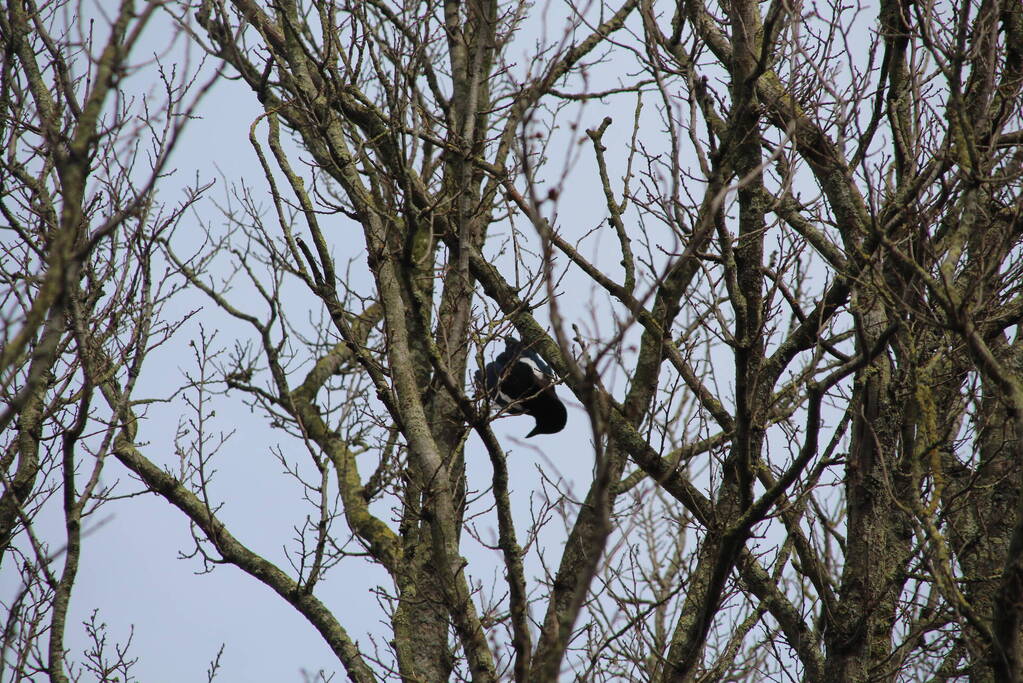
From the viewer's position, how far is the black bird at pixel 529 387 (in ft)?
14.9

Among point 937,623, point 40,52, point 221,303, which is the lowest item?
point 937,623

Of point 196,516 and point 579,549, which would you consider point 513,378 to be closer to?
point 579,549

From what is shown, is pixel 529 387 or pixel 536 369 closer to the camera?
pixel 529 387

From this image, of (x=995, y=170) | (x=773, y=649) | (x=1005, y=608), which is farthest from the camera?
(x=773, y=649)

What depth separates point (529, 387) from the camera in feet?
15.0

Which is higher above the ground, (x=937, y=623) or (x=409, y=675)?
(x=937, y=623)

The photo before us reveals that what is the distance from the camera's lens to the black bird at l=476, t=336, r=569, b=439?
4.55 metres

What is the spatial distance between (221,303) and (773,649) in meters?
4.46

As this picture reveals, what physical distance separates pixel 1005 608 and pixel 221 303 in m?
5.53

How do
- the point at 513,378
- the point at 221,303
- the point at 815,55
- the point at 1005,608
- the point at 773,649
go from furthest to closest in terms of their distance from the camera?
the point at 221,303
the point at 513,378
the point at 773,649
the point at 815,55
the point at 1005,608

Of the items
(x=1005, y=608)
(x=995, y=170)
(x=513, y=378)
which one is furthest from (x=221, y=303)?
(x=1005, y=608)

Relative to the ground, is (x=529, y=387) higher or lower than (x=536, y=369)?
lower

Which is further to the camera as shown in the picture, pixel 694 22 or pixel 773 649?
pixel 773 649

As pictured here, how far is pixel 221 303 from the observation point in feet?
22.4
